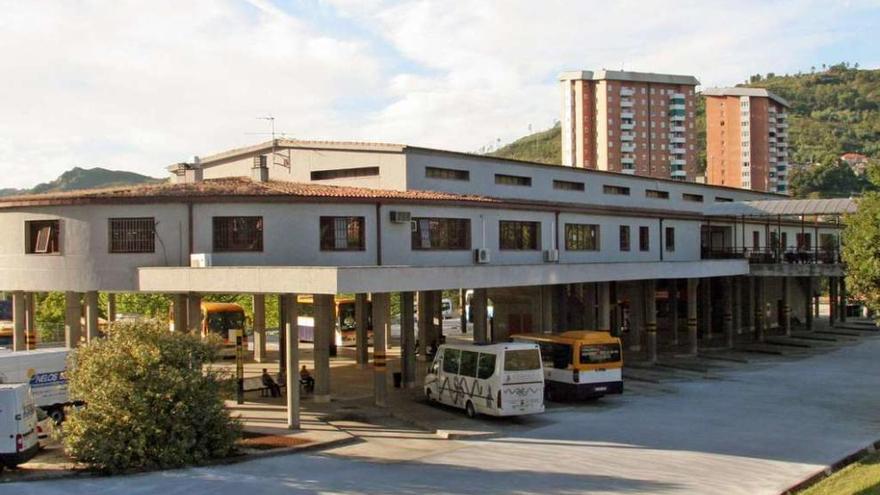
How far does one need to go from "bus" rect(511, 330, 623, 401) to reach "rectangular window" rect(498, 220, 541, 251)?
5.26 m

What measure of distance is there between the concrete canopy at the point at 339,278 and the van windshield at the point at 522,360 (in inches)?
136

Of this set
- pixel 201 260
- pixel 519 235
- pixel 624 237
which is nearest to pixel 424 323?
pixel 519 235

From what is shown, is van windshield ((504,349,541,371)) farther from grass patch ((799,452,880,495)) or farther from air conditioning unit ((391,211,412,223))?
grass patch ((799,452,880,495))

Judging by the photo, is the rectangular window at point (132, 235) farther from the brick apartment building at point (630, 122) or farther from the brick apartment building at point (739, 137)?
the brick apartment building at point (739, 137)

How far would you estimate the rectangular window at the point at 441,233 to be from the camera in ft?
97.3

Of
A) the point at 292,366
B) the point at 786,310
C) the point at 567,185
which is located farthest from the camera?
the point at 786,310

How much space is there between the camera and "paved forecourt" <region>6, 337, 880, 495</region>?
17469mm

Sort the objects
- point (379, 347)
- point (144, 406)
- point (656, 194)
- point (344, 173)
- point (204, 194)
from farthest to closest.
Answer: point (656, 194), point (344, 173), point (204, 194), point (379, 347), point (144, 406)

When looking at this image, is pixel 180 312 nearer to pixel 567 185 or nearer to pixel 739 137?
pixel 567 185

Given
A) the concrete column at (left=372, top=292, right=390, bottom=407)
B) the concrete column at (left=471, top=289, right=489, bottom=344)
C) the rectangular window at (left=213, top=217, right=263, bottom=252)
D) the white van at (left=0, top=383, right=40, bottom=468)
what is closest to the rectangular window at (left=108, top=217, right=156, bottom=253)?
the rectangular window at (left=213, top=217, right=263, bottom=252)

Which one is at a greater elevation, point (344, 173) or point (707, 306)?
point (344, 173)

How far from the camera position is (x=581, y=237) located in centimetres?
3709

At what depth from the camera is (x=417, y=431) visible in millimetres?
23750

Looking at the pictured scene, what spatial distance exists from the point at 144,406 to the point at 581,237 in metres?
23.0
